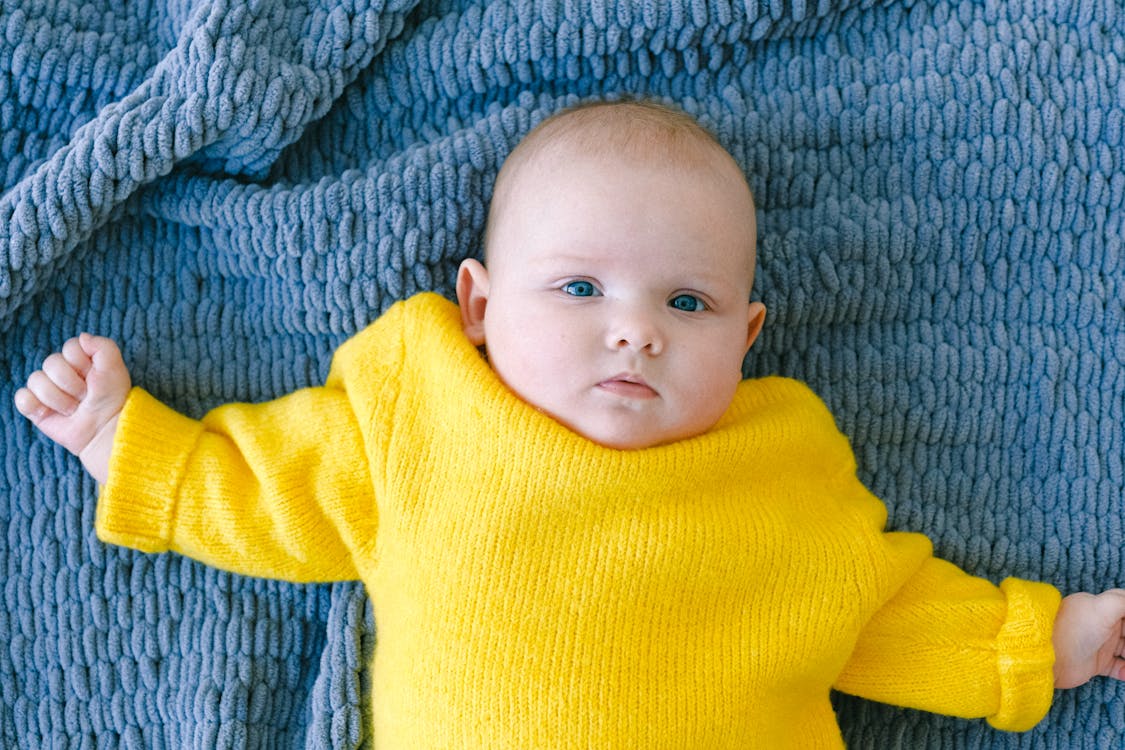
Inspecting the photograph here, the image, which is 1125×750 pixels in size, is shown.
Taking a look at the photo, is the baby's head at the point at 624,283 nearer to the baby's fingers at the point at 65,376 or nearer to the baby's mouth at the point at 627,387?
the baby's mouth at the point at 627,387

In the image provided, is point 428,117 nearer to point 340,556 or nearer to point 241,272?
point 241,272

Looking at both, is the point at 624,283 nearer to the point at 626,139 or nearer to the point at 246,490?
the point at 626,139

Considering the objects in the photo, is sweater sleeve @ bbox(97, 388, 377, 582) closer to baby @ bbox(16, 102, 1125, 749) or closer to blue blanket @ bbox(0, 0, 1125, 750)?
baby @ bbox(16, 102, 1125, 749)

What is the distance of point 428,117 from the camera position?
5.16ft

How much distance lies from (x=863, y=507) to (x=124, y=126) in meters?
1.05

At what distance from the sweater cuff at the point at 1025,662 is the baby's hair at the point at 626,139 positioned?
64 cm

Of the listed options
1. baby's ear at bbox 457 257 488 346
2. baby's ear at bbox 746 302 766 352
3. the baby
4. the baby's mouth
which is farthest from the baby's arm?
baby's ear at bbox 457 257 488 346

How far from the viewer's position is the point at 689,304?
4.28ft

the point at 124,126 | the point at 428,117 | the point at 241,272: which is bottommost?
the point at 241,272

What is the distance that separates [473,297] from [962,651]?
0.74 m

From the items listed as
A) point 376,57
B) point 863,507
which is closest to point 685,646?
point 863,507

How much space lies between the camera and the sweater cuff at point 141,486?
133cm

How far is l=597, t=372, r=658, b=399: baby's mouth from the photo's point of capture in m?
1.23

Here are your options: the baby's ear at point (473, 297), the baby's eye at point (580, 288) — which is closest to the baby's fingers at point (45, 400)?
the baby's ear at point (473, 297)
